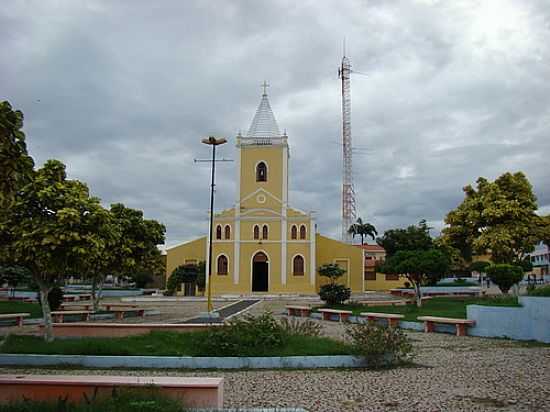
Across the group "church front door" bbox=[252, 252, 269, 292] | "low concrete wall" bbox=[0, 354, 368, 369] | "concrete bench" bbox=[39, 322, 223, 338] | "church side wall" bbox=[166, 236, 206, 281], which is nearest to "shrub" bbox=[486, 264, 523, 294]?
"concrete bench" bbox=[39, 322, 223, 338]

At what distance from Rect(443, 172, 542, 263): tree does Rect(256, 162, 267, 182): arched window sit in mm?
17587

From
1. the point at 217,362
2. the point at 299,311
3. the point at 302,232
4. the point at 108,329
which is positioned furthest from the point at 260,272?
the point at 217,362

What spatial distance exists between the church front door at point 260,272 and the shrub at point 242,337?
3195 centimetres

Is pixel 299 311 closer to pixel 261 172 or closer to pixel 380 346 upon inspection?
pixel 380 346

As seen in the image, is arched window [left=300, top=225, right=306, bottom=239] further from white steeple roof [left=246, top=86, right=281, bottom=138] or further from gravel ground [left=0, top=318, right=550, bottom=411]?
gravel ground [left=0, top=318, right=550, bottom=411]

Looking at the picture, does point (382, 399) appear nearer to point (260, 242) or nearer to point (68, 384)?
point (68, 384)

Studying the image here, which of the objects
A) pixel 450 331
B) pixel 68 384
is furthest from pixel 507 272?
pixel 68 384

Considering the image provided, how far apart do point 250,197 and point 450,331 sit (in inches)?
1141

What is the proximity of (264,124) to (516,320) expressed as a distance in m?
34.7

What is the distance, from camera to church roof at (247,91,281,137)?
45338mm

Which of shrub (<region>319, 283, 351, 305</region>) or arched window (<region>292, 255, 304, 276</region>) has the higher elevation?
arched window (<region>292, 255, 304, 276</region>)

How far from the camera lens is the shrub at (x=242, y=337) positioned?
9.95 meters

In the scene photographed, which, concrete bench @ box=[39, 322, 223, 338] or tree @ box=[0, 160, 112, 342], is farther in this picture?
concrete bench @ box=[39, 322, 223, 338]

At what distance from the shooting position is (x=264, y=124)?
46.2 m
